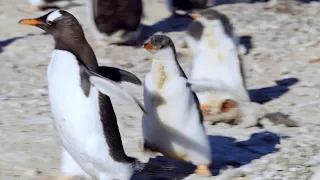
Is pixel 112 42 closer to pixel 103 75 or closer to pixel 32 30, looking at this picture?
pixel 32 30

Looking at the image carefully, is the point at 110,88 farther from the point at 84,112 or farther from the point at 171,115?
the point at 171,115

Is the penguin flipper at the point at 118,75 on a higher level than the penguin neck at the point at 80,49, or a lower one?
lower

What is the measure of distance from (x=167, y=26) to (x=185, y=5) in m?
0.66

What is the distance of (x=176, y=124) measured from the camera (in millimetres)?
4086

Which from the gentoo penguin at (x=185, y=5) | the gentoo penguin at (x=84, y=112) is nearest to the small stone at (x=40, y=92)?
the gentoo penguin at (x=84, y=112)

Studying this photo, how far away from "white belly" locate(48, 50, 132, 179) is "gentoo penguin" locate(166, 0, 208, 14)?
5288mm

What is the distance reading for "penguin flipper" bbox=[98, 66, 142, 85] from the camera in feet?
13.3

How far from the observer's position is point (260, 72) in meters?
7.00

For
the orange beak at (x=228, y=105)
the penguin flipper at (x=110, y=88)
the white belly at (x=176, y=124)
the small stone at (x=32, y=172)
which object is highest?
the penguin flipper at (x=110, y=88)

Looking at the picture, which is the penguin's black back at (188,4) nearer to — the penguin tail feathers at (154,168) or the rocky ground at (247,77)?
the rocky ground at (247,77)

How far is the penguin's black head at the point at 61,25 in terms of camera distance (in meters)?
3.97

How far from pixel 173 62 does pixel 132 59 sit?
9.97 feet

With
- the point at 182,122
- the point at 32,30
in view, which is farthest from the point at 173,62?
the point at 32,30

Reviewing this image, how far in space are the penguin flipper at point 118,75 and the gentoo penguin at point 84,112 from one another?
0.40 feet
